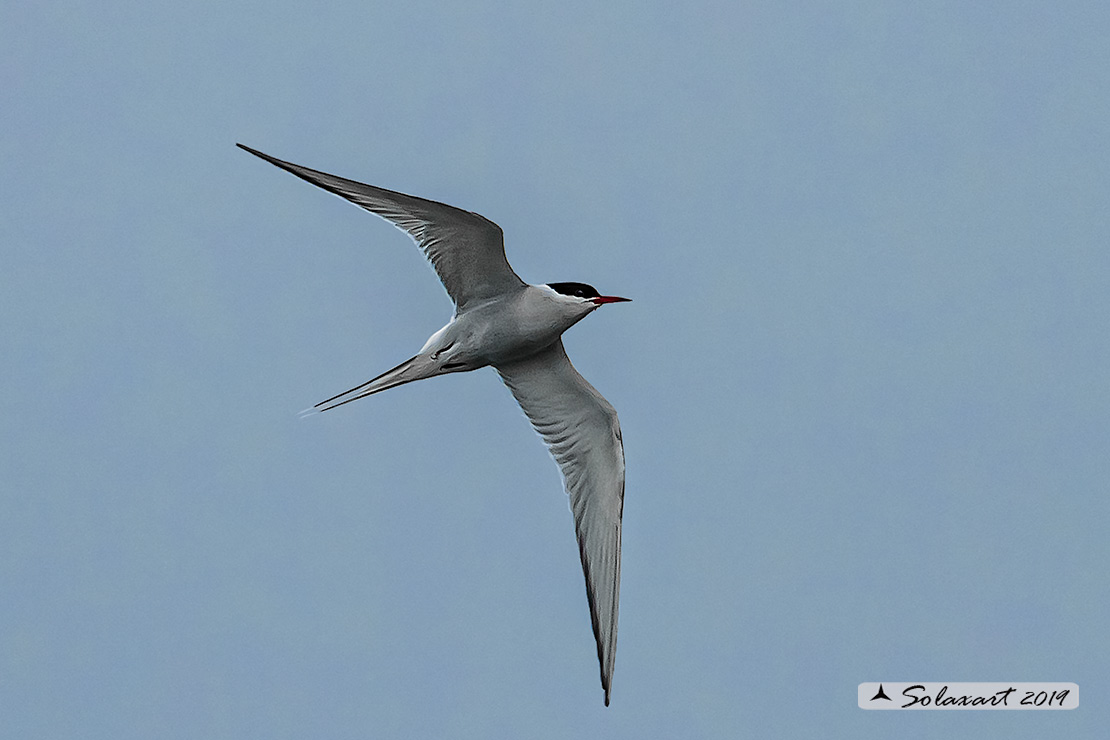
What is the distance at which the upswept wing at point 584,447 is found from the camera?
686cm

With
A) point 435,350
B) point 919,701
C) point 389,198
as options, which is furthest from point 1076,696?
point 389,198

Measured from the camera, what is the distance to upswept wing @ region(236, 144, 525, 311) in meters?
6.05

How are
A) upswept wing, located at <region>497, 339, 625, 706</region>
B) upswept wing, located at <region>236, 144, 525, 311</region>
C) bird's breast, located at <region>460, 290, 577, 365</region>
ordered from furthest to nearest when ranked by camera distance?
upswept wing, located at <region>497, 339, 625, 706</region> < bird's breast, located at <region>460, 290, 577, 365</region> < upswept wing, located at <region>236, 144, 525, 311</region>

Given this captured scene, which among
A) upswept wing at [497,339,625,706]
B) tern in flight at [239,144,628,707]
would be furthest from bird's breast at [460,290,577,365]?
upswept wing at [497,339,625,706]

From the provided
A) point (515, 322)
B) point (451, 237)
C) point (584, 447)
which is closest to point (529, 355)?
point (515, 322)

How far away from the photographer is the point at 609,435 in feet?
23.0

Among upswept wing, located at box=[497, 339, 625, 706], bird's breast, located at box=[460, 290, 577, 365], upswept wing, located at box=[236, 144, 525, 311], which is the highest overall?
upswept wing, located at box=[236, 144, 525, 311]

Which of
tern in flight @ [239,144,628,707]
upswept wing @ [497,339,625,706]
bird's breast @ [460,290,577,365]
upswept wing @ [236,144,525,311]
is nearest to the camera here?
upswept wing @ [236,144,525,311]

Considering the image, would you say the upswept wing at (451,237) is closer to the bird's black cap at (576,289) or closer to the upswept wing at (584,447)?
the bird's black cap at (576,289)

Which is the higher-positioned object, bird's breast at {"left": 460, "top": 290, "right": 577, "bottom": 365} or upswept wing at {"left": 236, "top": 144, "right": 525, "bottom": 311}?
upswept wing at {"left": 236, "top": 144, "right": 525, "bottom": 311}

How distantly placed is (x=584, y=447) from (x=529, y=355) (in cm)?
62

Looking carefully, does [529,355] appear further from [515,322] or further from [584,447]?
[584,447]

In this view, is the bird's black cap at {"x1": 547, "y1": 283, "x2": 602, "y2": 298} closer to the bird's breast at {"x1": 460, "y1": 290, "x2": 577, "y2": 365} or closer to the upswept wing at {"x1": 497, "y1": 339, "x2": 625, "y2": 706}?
the bird's breast at {"x1": 460, "y1": 290, "x2": 577, "y2": 365}

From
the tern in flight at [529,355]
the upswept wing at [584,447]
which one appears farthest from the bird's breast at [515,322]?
the upswept wing at [584,447]
